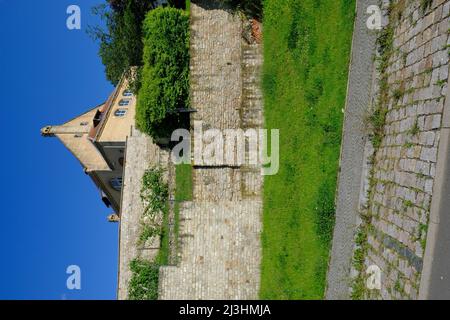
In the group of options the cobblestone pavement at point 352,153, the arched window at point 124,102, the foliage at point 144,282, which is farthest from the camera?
the arched window at point 124,102

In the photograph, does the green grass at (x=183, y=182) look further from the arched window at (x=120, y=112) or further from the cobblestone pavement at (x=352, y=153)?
the arched window at (x=120, y=112)

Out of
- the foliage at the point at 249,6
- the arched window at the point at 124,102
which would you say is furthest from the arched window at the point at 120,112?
the foliage at the point at 249,6

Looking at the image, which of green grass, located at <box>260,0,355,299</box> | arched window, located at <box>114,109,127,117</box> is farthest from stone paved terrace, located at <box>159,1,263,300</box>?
arched window, located at <box>114,109,127,117</box>

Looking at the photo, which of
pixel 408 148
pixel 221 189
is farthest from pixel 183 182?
pixel 408 148

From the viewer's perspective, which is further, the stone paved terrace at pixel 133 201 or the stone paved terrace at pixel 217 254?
the stone paved terrace at pixel 133 201

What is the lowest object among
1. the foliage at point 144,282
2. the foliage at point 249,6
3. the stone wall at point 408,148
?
the foliage at point 144,282

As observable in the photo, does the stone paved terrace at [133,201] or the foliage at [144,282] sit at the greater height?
the stone paved terrace at [133,201]

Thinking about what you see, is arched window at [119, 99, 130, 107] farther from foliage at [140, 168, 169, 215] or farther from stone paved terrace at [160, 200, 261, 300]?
stone paved terrace at [160, 200, 261, 300]
